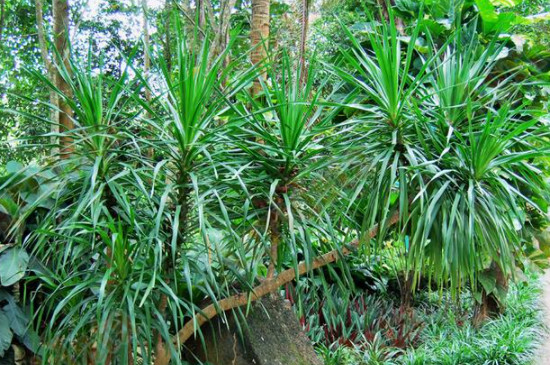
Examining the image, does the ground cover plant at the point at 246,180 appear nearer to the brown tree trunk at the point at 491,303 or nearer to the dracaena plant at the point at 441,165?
the dracaena plant at the point at 441,165

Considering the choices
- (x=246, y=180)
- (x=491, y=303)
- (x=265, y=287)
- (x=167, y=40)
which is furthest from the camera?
(x=167, y=40)

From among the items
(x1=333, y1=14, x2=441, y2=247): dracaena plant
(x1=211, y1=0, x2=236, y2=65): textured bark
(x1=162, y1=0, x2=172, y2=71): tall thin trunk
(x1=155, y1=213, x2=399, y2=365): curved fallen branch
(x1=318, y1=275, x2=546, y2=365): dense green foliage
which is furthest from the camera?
(x1=162, y1=0, x2=172, y2=71): tall thin trunk

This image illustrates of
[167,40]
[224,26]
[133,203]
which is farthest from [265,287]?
[167,40]

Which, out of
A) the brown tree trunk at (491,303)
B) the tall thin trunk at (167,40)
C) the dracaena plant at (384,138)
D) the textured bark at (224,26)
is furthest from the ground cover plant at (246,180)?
the tall thin trunk at (167,40)

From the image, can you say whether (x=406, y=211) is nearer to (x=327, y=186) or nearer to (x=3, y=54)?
(x=327, y=186)

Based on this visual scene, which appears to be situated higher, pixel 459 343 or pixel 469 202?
pixel 469 202

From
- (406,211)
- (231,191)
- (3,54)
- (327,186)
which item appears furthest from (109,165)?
(3,54)

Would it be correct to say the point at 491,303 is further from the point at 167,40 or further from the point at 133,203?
the point at 167,40

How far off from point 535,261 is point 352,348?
6.06 feet

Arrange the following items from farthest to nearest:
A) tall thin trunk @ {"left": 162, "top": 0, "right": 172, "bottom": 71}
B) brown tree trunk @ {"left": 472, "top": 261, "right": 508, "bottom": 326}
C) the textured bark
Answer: tall thin trunk @ {"left": 162, "top": 0, "right": 172, "bottom": 71}, the textured bark, brown tree trunk @ {"left": 472, "top": 261, "right": 508, "bottom": 326}

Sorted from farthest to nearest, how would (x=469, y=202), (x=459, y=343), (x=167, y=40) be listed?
(x=167, y=40), (x=459, y=343), (x=469, y=202)

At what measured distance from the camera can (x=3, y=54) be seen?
22.0ft

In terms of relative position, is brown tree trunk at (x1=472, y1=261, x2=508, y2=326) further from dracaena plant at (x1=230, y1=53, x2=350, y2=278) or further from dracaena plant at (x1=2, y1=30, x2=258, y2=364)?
dracaena plant at (x1=2, y1=30, x2=258, y2=364)

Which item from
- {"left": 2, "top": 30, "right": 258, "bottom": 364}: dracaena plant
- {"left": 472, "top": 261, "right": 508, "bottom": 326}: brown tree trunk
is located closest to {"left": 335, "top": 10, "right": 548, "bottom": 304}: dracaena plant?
{"left": 2, "top": 30, "right": 258, "bottom": 364}: dracaena plant
